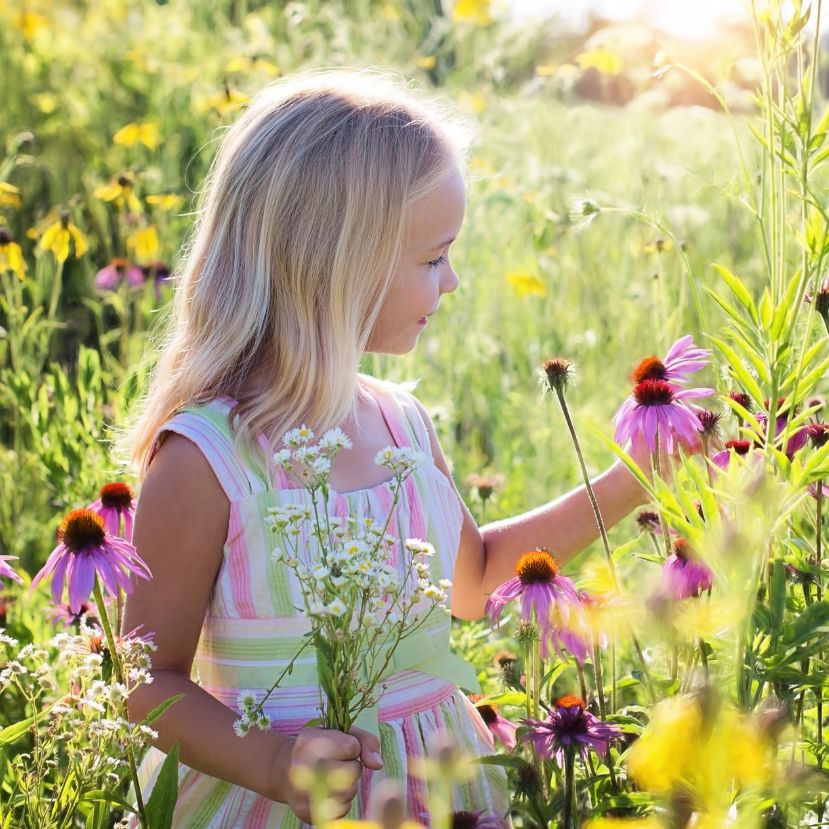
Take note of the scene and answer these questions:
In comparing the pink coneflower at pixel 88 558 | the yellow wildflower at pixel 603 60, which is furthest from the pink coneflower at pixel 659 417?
the yellow wildflower at pixel 603 60

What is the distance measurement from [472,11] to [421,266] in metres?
2.36

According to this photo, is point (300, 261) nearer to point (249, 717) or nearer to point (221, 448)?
point (221, 448)

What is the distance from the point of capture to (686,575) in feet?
3.18

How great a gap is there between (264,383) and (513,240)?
6.13 feet

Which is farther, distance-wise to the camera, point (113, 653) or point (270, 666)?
point (270, 666)

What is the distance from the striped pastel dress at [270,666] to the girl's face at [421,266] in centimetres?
18

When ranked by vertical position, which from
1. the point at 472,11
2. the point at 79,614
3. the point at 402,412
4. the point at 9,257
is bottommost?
the point at 79,614

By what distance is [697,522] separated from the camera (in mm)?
817

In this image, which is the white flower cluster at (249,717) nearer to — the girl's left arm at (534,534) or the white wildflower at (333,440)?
the white wildflower at (333,440)

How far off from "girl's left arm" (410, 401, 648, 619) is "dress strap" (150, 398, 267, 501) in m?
0.34

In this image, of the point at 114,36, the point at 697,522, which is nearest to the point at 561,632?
the point at 697,522

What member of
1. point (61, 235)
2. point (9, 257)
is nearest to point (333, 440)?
point (9, 257)

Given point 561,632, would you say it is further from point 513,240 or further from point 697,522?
point 513,240

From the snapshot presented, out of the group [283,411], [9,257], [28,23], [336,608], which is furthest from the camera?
[28,23]
